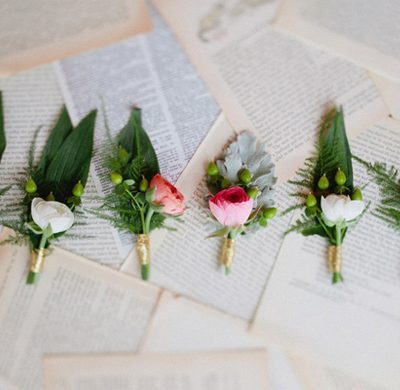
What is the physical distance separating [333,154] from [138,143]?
33cm

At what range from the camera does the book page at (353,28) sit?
2.79ft

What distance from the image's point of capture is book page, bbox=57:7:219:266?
822 millimetres

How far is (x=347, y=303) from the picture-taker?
0.78 m

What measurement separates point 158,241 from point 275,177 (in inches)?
8.9

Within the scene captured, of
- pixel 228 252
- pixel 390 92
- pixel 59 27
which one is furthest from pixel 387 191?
pixel 59 27

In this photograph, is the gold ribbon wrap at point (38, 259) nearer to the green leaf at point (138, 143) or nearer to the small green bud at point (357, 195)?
the green leaf at point (138, 143)

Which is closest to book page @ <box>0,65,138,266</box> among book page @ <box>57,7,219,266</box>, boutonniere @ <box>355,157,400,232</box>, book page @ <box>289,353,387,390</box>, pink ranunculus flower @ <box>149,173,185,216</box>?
book page @ <box>57,7,219,266</box>

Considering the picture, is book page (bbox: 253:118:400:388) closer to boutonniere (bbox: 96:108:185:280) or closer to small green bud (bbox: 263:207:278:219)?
small green bud (bbox: 263:207:278:219)

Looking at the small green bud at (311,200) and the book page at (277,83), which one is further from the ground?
the book page at (277,83)

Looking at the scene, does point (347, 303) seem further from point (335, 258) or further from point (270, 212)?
point (270, 212)

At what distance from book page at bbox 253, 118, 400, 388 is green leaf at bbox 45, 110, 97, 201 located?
14.6 inches

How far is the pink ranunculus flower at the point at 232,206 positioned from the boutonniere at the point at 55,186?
23cm

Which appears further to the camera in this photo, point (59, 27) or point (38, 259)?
point (59, 27)

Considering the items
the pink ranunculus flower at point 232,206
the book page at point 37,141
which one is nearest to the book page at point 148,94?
the book page at point 37,141
